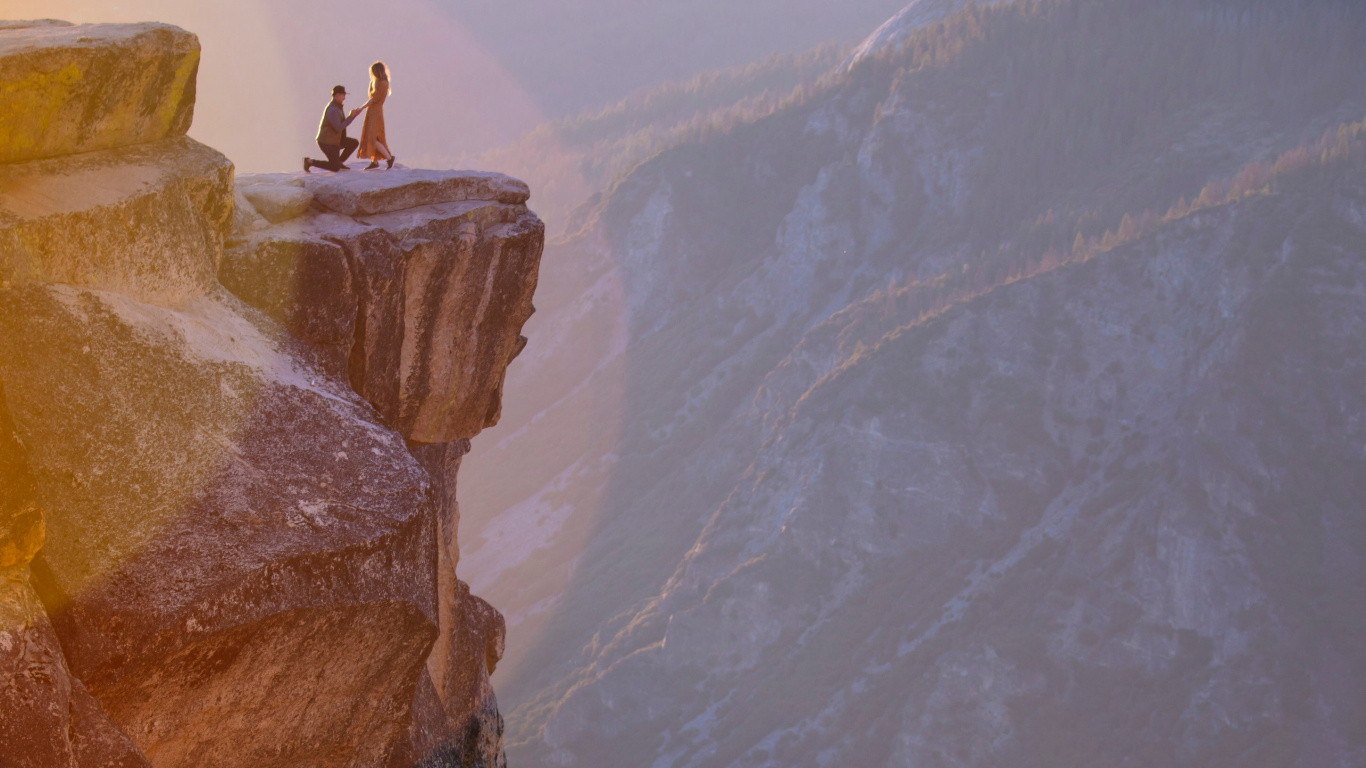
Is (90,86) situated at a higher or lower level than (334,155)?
higher

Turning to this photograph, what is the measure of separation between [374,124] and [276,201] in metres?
4.01

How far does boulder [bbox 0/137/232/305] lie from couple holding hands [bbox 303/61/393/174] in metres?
4.35

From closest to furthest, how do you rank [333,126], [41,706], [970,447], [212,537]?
[41,706] < [212,537] < [333,126] < [970,447]

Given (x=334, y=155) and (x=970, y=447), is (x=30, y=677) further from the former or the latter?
(x=970, y=447)

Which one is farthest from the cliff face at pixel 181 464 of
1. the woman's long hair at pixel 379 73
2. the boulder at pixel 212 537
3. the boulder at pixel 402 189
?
the woman's long hair at pixel 379 73

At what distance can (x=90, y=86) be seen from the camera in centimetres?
1349

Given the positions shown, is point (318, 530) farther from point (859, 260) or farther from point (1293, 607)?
point (859, 260)

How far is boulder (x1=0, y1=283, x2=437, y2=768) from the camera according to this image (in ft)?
37.9

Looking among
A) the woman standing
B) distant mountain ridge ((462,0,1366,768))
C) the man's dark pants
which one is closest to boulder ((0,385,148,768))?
the man's dark pants

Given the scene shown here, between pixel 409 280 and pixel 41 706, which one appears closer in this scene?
pixel 41 706

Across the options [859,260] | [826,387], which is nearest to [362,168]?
[826,387]

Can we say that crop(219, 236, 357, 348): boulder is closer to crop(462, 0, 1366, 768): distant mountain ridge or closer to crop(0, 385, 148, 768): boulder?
crop(0, 385, 148, 768): boulder

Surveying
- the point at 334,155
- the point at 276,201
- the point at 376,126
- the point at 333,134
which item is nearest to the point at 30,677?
the point at 276,201

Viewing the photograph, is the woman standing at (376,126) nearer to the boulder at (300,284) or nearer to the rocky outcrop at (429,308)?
the rocky outcrop at (429,308)
